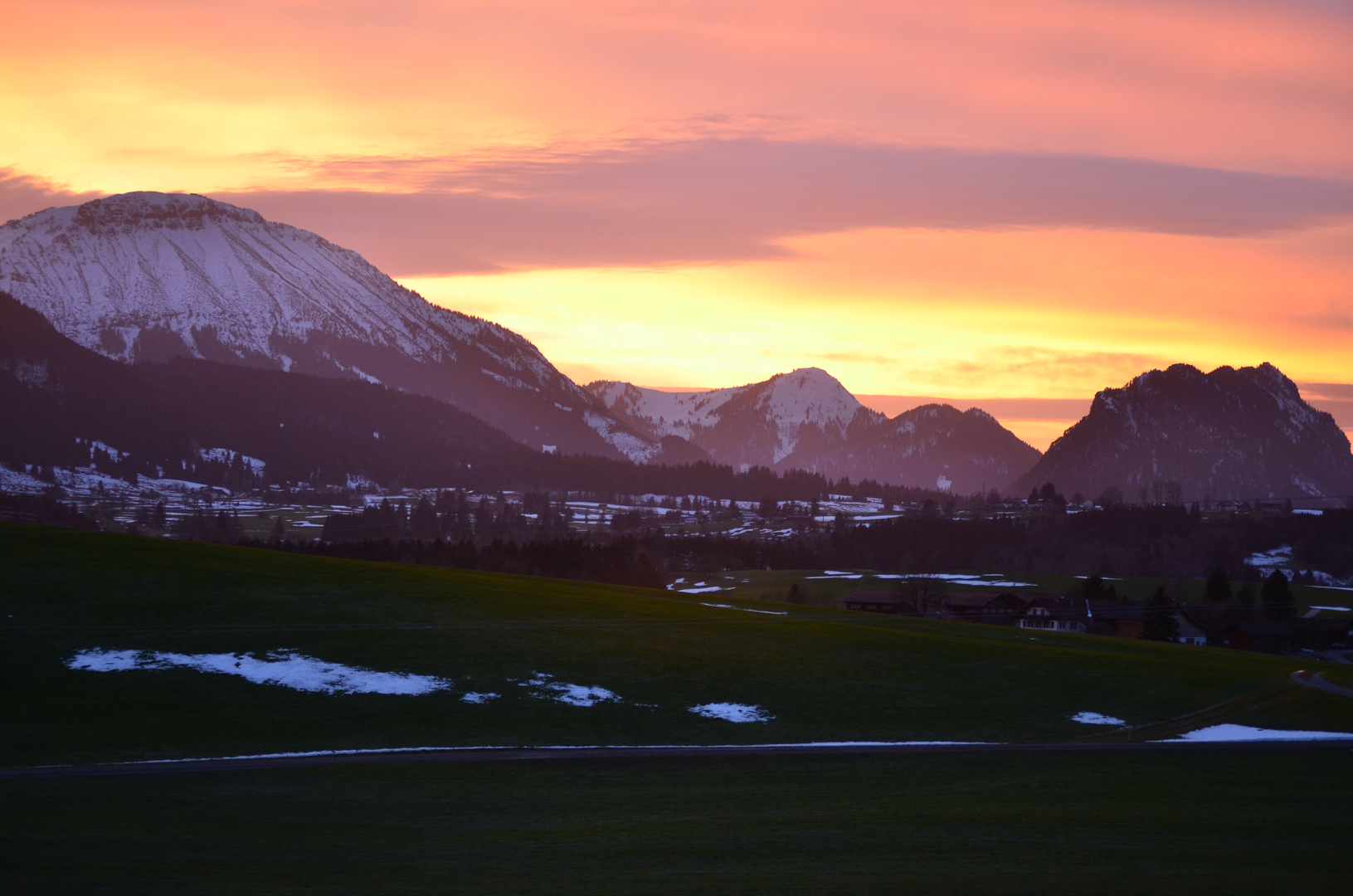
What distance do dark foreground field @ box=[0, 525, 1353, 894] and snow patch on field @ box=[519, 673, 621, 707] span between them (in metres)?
0.67

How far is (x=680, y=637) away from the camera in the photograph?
7500 cm

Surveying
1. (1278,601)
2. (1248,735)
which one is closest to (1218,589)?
(1278,601)

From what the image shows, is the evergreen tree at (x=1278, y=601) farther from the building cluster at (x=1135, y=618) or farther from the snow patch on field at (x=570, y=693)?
the snow patch on field at (x=570, y=693)

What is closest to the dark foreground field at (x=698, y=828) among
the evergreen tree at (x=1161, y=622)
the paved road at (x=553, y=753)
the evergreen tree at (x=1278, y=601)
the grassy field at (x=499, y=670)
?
the paved road at (x=553, y=753)

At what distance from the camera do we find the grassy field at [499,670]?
54125 millimetres

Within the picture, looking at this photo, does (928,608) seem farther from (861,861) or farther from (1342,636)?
(861,861)

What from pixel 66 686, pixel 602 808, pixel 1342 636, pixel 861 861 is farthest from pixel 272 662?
pixel 1342 636

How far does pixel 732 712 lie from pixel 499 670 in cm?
1382

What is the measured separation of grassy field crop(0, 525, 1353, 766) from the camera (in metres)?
54.1

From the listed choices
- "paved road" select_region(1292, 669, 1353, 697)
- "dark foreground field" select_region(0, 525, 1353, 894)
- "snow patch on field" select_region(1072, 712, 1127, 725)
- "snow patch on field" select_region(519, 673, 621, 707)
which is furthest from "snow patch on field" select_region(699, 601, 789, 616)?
"paved road" select_region(1292, 669, 1353, 697)

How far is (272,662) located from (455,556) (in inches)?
3915

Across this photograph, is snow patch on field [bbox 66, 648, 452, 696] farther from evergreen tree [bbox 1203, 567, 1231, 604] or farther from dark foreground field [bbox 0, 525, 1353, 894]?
evergreen tree [bbox 1203, 567, 1231, 604]

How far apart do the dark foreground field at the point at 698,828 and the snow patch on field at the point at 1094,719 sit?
11978mm

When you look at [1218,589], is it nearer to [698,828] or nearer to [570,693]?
[570,693]
